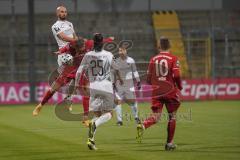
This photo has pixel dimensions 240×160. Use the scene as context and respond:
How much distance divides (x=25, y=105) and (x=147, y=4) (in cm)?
957

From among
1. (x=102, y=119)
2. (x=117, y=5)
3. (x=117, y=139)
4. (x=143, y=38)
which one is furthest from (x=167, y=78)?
(x=143, y=38)

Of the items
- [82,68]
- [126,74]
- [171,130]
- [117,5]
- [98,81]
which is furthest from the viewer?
[117,5]

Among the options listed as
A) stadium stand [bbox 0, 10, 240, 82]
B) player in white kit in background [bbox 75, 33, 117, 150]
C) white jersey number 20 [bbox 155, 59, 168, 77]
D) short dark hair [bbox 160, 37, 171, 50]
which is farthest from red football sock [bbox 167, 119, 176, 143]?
stadium stand [bbox 0, 10, 240, 82]

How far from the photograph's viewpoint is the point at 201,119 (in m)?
23.8

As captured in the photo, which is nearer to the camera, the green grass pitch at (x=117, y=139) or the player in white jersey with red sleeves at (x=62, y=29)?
the green grass pitch at (x=117, y=139)

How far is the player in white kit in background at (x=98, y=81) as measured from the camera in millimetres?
14867

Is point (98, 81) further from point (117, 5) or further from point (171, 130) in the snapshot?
point (117, 5)

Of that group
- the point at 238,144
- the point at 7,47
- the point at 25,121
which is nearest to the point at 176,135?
the point at 238,144

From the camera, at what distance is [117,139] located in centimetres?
1741

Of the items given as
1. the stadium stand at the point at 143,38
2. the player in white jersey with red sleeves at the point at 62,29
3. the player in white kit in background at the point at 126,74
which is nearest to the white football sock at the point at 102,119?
the player in white jersey with red sleeves at the point at 62,29

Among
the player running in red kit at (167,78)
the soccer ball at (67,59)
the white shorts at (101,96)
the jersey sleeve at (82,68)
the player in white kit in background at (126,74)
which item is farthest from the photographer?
the player in white kit in background at (126,74)

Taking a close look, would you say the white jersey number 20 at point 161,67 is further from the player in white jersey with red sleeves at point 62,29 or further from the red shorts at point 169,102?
the player in white jersey with red sleeves at point 62,29

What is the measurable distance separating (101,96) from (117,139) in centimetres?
235

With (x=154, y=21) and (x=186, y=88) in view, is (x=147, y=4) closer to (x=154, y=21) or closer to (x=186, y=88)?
(x=154, y=21)
